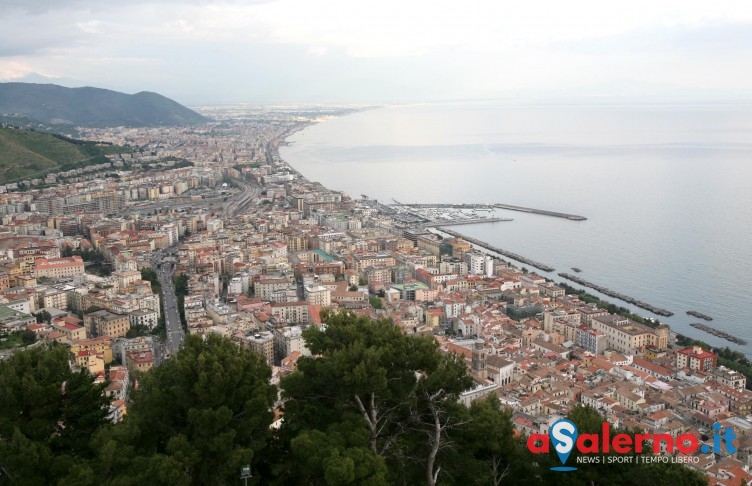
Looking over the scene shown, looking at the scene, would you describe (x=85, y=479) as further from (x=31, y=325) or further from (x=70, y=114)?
(x=70, y=114)

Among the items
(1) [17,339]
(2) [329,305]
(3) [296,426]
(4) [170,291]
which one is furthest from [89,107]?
(3) [296,426]

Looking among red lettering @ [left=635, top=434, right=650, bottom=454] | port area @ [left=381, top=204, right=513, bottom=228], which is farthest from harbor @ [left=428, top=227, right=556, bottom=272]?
red lettering @ [left=635, top=434, right=650, bottom=454]

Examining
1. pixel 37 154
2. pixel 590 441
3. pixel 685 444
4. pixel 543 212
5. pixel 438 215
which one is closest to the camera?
pixel 590 441

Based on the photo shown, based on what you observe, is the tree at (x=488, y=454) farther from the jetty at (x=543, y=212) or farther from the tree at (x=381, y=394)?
the jetty at (x=543, y=212)

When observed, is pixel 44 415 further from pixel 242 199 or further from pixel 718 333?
pixel 242 199

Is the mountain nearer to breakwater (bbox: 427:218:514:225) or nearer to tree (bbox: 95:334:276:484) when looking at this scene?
breakwater (bbox: 427:218:514:225)

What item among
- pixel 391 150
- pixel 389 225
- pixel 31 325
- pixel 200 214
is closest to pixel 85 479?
pixel 31 325
